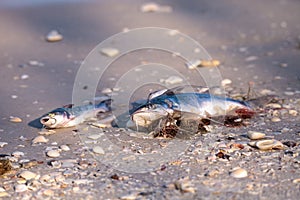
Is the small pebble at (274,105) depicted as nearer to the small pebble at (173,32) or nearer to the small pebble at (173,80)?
the small pebble at (173,80)

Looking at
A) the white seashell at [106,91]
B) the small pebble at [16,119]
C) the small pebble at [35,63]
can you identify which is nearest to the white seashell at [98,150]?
the small pebble at [16,119]

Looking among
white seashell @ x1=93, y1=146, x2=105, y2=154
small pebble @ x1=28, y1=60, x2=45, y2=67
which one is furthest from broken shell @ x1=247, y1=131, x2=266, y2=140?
small pebble @ x1=28, y1=60, x2=45, y2=67

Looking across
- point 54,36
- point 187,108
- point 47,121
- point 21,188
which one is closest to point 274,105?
point 187,108

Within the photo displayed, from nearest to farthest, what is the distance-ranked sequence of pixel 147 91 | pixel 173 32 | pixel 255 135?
pixel 255 135 < pixel 147 91 < pixel 173 32

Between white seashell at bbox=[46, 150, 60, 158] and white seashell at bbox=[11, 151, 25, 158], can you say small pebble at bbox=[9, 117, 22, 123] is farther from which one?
white seashell at bbox=[46, 150, 60, 158]

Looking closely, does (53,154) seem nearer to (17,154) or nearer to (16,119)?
(17,154)

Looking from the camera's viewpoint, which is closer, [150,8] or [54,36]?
[54,36]
